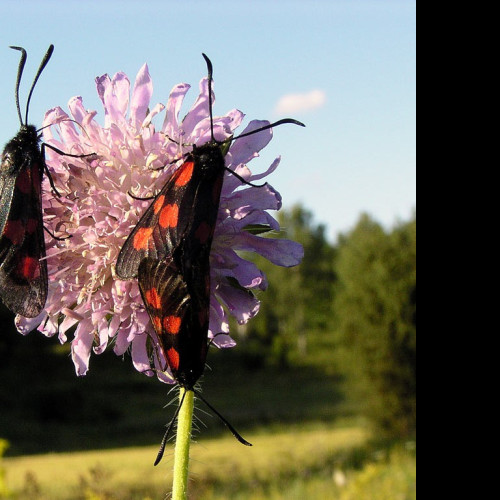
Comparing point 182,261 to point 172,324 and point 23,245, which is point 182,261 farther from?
point 23,245

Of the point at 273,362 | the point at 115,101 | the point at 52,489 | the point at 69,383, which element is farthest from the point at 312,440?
the point at 115,101

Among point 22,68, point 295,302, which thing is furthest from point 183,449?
point 295,302

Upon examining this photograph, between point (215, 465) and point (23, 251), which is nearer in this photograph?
point (23, 251)

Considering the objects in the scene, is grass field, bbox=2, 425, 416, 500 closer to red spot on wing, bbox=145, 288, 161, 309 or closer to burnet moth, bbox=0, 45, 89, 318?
burnet moth, bbox=0, 45, 89, 318

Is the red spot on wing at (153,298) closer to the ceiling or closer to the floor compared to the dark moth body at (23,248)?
closer to the floor

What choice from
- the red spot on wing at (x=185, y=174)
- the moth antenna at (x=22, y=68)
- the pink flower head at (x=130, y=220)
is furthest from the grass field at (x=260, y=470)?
the red spot on wing at (x=185, y=174)

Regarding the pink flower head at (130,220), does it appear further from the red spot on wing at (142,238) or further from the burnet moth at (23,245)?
the red spot on wing at (142,238)

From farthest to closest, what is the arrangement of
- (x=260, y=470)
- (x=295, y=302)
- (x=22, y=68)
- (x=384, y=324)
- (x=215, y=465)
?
(x=295, y=302)
(x=384, y=324)
(x=215, y=465)
(x=260, y=470)
(x=22, y=68)
